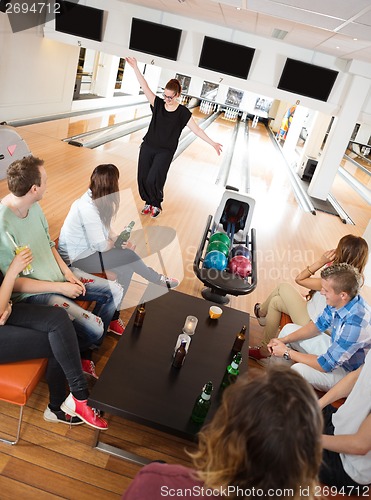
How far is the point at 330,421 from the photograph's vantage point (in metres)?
1.80

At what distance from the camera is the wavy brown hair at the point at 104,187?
2432 millimetres

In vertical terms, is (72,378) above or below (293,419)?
below

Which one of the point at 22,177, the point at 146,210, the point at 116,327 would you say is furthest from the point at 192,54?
the point at 22,177

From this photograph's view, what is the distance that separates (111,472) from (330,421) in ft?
3.26

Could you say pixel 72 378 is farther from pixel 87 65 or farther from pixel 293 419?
pixel 87 65

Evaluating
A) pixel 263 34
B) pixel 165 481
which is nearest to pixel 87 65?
pixel 263 34

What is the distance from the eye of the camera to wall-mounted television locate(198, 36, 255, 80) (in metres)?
6.67

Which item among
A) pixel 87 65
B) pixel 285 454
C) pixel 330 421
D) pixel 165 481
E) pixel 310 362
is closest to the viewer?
pixel 285 454

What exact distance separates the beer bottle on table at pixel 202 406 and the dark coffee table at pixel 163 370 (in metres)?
0.03

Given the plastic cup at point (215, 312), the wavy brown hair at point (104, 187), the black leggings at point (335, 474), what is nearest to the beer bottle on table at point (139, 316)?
the plastic cup at point (215, 312)

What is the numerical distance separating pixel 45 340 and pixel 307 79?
649 cm

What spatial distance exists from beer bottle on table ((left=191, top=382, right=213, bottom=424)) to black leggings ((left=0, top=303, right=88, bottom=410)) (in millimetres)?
528

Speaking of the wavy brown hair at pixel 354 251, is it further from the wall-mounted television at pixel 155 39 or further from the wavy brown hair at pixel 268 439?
the wall-mounted television at pixel 155 39

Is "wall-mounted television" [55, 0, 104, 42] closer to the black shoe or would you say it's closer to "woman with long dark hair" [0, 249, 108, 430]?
"woman with long dark hair" [0, 249, 108, 430]
